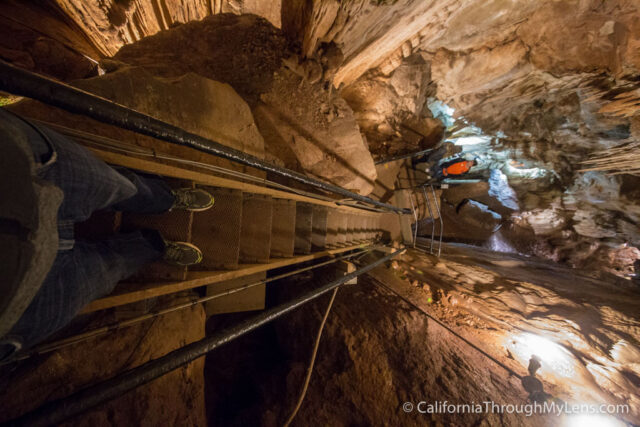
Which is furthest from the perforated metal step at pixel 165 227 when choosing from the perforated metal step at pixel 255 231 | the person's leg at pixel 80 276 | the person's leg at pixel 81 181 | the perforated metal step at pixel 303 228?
the perforated metal step at pixel 303 228

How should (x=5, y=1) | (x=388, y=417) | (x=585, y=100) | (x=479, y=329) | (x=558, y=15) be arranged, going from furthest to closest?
(x=5, y=1)
(x=585, y=100)
(x=558, y=15)
(x=479, y=329)
(x=388, y=417)

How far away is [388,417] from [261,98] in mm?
4577

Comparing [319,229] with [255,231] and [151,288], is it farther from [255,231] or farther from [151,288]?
[151,288]

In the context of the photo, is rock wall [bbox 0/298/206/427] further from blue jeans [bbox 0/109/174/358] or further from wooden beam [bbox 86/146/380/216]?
wooden beam [bbox 86/146/380/216]

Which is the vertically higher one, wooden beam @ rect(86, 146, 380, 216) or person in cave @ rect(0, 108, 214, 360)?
wooden beam @ rect(86, 146, 380, 216)

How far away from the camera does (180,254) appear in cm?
167

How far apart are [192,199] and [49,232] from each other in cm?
105

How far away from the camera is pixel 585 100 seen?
4.78m

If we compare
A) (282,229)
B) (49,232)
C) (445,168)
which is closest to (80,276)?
(49,232)

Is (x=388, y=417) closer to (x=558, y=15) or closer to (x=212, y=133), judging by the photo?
(x=212, y=133)

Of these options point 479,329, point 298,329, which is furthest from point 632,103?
point 298,329

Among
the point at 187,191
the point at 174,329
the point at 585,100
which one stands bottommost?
the point at 174,329

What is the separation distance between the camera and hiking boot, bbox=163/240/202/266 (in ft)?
5.32

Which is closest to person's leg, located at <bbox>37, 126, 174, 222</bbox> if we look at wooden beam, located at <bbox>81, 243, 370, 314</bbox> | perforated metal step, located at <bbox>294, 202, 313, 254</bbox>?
wooden beam, located at <bbox>81, 243, 370, 314</bbox>
